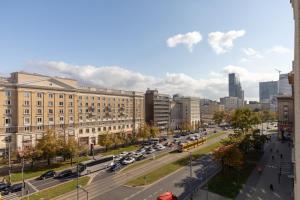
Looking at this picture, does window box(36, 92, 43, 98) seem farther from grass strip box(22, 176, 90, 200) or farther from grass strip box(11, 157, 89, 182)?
grass strip box(22, 176, 90, 200)

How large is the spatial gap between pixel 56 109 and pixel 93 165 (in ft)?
123

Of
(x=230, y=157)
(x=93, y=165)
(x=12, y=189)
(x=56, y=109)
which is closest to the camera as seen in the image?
(x=12, y=189)

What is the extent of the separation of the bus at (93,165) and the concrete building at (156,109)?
239 ft

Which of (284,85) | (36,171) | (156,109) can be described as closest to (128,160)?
(36,171)

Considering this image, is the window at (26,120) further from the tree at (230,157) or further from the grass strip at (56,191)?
the tree at (230,157)

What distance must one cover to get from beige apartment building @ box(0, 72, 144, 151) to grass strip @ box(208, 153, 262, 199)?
5960 centimetres

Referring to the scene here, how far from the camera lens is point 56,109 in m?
93.3

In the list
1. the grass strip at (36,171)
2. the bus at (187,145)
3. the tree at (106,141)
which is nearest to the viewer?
the grass strip at (36,171)

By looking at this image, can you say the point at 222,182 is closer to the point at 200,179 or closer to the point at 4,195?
the point at 200,179

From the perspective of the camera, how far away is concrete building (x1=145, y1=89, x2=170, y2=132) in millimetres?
146875

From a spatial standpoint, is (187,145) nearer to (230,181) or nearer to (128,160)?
(128,160)

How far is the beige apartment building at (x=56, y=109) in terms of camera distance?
80.2 metres

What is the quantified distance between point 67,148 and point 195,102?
442ft

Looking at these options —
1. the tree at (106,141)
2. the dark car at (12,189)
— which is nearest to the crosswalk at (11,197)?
the dark car at (12,189)
